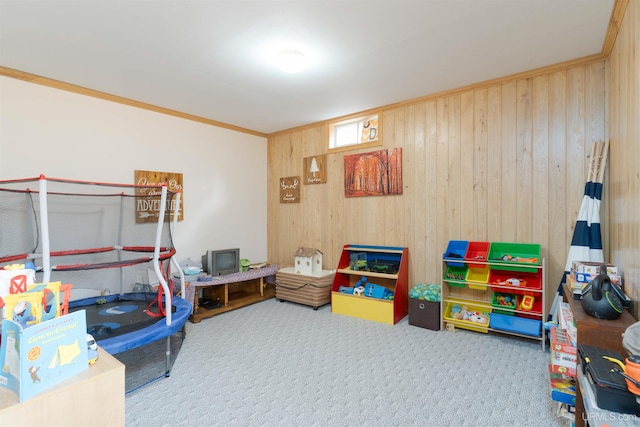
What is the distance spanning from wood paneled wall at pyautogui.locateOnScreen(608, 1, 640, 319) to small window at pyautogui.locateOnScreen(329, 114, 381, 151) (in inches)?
89.5

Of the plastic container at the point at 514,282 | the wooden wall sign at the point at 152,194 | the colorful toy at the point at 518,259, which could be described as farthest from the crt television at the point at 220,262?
the colorful toy at the point at 518,259

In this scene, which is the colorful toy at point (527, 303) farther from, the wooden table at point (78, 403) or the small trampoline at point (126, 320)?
the wooden table at point (78, 403)

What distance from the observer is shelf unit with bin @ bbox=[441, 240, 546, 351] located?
292 centimetres

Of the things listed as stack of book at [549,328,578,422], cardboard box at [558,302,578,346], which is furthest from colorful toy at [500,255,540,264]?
stack of book at [549,328,578,422]

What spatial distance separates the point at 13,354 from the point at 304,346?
88.1 inches

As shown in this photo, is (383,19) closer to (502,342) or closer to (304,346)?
(304,346)

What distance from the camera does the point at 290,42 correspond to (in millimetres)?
2541

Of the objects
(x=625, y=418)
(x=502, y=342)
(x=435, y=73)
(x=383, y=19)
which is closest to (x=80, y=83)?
(x=383, y=19)

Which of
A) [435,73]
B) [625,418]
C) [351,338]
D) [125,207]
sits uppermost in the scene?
[435,73]

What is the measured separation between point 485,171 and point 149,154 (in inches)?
155

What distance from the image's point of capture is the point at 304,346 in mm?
2965

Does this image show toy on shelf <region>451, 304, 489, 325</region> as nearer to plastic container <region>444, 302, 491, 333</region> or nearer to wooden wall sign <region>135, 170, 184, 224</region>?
plastic container <region>444, 302, 491, 333</region>

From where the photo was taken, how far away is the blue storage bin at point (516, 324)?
284cm

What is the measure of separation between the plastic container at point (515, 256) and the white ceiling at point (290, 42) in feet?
5.61
